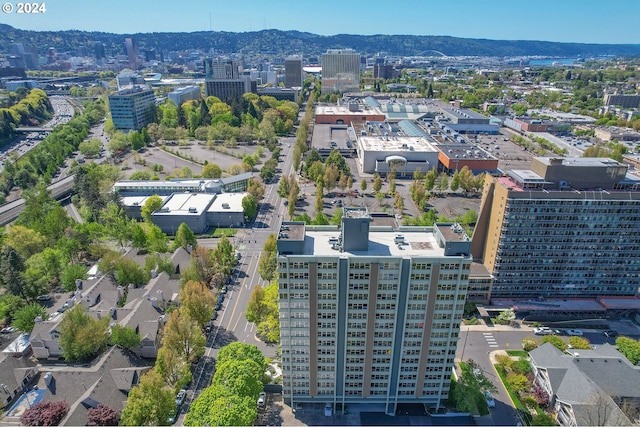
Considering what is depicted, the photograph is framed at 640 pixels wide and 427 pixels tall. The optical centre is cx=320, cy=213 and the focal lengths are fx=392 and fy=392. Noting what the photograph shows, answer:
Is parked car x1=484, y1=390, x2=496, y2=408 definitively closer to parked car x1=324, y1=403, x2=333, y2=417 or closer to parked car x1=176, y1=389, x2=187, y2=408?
parked car x1=324, y1=403, x2=333, y2=417

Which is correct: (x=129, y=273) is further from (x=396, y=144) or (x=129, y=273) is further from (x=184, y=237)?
(x=396, y=144)

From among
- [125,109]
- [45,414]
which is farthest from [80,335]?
[125,109]

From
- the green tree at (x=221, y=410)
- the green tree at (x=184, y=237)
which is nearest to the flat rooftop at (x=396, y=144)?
the green tree at (x=184, y=237)

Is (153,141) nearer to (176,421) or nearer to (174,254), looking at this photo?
(174,254)

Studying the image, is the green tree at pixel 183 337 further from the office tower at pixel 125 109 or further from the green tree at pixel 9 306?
the office tower at pixel 125 109

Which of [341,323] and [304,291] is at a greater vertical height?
[304,291]

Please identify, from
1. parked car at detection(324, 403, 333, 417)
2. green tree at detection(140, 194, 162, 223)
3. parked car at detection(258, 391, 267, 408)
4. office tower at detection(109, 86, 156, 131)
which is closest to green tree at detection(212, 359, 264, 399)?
parked car at detection(258, 391, 267, 408)

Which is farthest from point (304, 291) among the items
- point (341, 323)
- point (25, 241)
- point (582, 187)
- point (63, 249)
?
point (25, 241)
